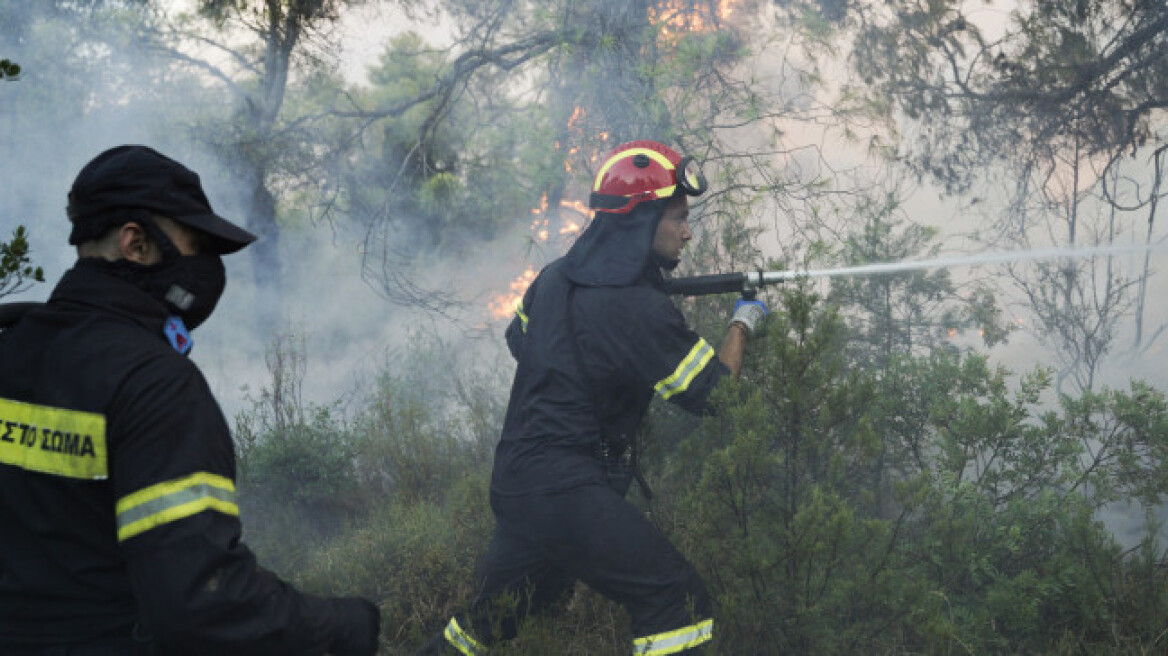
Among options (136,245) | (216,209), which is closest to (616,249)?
(136,245)

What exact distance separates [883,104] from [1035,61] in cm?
105

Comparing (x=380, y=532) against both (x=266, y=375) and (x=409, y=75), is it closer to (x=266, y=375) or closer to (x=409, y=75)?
(x=266, y=375)

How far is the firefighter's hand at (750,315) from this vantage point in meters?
3.56

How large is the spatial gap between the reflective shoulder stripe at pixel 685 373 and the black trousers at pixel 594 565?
438 mm

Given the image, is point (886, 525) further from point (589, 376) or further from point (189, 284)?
point (189, 284)

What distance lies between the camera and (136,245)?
179 centimetres

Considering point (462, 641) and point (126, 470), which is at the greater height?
point (126, 470)

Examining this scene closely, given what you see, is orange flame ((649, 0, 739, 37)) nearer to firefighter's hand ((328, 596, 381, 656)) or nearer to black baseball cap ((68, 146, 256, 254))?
black baseball cap ((68, 146, 256, 254))

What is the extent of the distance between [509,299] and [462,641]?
19.7 ft

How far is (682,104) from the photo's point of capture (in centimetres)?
612

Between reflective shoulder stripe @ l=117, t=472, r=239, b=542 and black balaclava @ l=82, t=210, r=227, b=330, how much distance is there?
38 centimetres

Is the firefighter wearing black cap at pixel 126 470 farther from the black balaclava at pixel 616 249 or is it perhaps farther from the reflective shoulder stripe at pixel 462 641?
the black balaclava at pixel 616 249

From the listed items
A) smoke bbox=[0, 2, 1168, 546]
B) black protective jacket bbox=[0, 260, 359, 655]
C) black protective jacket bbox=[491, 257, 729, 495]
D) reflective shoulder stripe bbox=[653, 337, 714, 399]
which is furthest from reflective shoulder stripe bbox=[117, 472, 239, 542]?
smoke bbox=[0, 2, 1168, 546]

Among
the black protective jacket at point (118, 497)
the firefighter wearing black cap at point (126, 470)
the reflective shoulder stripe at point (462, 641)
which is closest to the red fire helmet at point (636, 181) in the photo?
the reflective shoulder stripe at point (462, 641)
